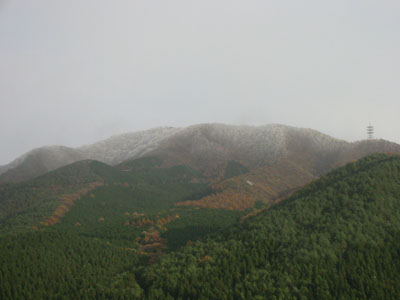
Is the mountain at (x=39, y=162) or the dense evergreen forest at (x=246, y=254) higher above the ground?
the mountain at (x=39, y=162)

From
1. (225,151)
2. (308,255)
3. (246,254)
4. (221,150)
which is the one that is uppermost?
(221,150)

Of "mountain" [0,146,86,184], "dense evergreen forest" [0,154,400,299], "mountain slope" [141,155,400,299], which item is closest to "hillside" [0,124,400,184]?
"mountain" [0,146,86,184]

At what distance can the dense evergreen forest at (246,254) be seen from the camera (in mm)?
22062

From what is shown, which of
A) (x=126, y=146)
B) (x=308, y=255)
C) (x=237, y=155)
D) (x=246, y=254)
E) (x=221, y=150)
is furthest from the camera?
(x=126, y=146)

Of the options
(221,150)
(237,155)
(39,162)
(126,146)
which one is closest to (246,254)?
(237,155)

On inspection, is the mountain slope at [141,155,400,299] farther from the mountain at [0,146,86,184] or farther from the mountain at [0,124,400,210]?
the mountain at [0,146,86,184]

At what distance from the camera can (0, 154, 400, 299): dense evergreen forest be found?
22.1m

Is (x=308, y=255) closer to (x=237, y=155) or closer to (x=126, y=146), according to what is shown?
(x=237, y=155)

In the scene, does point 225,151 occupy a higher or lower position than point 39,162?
lower

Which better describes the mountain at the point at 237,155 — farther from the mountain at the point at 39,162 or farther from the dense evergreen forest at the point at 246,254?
the dense evergreen forest at the point at 246,254

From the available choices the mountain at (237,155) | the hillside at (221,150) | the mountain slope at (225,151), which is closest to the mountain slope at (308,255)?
the mountain at (237,155)

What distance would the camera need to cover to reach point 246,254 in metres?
26.3

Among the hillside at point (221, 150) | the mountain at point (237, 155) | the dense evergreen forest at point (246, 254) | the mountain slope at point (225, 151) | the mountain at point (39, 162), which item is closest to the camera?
the dense evergreen forest at point (246, 254)

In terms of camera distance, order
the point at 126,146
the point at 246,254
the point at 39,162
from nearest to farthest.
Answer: the point at 246,254, the point at 39,162, the point at 126,146
